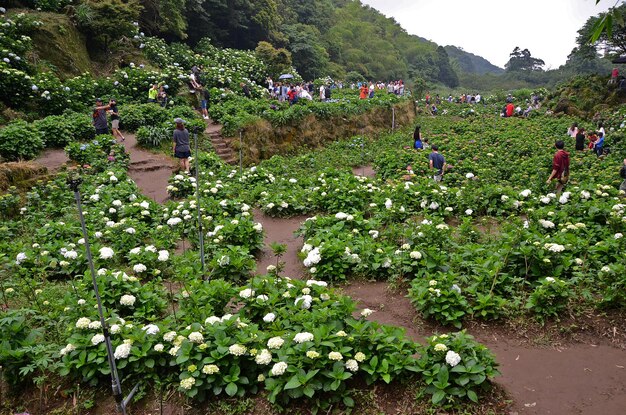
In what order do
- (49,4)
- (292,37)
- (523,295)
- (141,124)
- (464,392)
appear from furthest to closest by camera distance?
(292,37) → (49,4) → (141,124) → (523,295) → (464,392)

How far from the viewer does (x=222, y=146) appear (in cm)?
1475

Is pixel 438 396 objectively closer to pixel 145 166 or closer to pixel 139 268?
pixel 139 268

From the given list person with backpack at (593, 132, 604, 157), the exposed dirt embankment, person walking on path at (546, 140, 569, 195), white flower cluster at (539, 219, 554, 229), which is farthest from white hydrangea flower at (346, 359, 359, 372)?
person with backpack at (593, 132, 604, 157)

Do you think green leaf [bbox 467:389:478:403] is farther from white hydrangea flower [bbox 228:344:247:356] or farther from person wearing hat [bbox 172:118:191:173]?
person wearing hat [bbox 172:118:191:173]

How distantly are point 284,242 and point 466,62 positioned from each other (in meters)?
143

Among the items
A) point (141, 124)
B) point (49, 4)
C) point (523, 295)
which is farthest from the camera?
point (49, 4)

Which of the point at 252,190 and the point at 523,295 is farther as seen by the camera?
the point at 252,190

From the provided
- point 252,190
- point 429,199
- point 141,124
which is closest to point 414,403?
point 429,199

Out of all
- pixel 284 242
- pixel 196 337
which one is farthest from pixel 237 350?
pixel 284 242

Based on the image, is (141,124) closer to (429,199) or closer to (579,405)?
(429,199)

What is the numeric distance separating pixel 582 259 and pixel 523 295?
4.04 ft

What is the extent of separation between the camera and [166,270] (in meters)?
5.93

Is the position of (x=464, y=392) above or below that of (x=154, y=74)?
below

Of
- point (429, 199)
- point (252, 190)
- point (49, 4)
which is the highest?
point (49, 4)
